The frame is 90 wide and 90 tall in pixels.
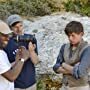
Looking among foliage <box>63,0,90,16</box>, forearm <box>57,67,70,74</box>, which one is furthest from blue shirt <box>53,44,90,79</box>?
foliage <box>63,0,90,16</box>

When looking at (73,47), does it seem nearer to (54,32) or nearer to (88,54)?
(88,54)

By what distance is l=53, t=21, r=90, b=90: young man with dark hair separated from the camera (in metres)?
5.07

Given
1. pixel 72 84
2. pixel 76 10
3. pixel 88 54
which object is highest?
pixel 88 54

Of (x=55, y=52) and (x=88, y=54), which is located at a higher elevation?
(x=88, y=54)

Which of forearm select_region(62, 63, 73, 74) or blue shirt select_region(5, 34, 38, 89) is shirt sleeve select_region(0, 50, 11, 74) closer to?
forearm select_region(62, 63, 73, 74)

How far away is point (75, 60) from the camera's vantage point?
5.21 m

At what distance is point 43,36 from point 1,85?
512 centimetres

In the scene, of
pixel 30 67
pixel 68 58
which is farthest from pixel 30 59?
→ pixel 68 58

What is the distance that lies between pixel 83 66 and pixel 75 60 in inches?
7.5

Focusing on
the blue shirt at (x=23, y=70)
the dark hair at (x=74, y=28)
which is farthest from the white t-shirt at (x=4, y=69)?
the blue shirt at (x=23, y=70)

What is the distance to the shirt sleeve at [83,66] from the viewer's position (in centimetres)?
505

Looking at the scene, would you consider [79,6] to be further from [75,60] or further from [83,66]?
[83,66]

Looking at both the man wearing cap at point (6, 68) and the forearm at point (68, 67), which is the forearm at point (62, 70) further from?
the man wearing cap at point (6, 68)

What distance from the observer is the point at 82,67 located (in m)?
5.05
